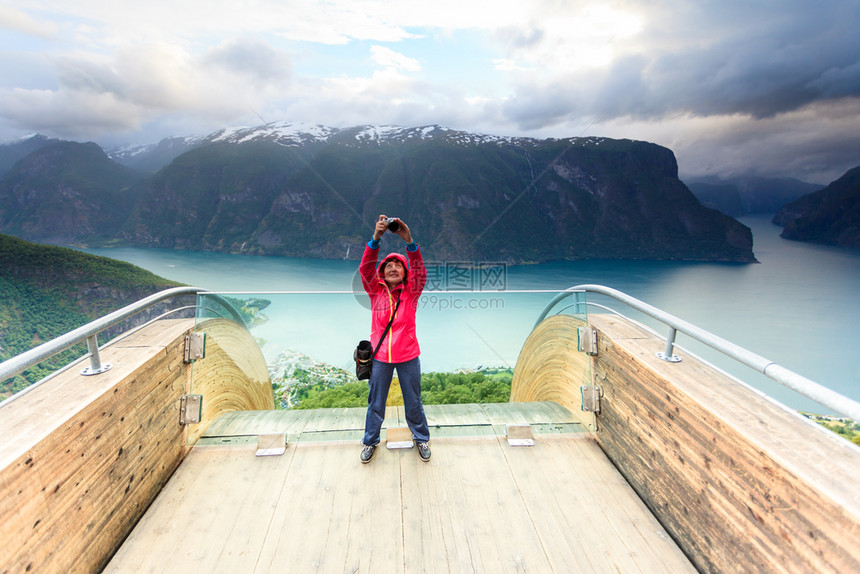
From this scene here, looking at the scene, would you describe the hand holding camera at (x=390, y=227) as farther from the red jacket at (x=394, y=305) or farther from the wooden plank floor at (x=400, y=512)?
the wooden plank floor at (x=400, y=512)

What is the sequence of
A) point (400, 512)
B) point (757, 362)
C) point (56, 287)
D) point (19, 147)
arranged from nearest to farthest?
point (757, 362), point (400, 512), point (56, 287), point (19, 147)

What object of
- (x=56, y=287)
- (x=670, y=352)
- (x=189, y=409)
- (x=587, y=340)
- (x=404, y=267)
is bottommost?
(x=56, y=287)

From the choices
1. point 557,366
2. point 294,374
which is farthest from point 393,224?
point 294,374

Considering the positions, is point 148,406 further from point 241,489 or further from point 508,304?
point 508,304

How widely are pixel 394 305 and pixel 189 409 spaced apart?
1.45 m

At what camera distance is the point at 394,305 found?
240 cm

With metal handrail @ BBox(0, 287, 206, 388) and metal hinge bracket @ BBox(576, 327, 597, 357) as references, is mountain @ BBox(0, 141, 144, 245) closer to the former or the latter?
metal handrail @ BBox(0, 287, 206, 388)

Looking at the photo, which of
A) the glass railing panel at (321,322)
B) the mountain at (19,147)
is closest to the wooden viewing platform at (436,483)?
the glass railing panel at (321,322)

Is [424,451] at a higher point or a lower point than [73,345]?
lower

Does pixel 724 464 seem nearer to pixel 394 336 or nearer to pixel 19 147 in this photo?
pixel 394 336

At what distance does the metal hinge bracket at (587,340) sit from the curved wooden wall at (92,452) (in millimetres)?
2668

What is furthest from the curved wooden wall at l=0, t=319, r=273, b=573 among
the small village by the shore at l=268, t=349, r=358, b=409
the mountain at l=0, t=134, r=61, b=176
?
the mountain at l=0, t=134, r=61, b=176

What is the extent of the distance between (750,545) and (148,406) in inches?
106

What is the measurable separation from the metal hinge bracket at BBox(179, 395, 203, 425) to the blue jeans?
107cm
